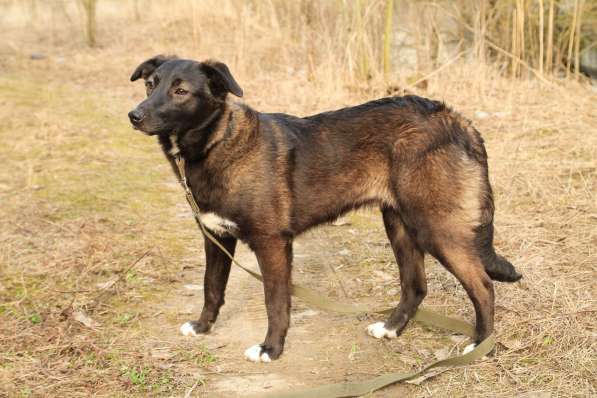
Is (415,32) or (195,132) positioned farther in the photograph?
(415,32)

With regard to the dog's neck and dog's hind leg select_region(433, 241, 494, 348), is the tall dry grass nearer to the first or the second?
the dog's neck

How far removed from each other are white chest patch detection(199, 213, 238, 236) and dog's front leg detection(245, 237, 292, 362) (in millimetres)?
150

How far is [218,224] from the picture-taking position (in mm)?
3416

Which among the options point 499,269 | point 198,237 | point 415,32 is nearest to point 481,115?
point 415,32

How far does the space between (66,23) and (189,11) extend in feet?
17.3

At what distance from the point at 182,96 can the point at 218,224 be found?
678 millimetres

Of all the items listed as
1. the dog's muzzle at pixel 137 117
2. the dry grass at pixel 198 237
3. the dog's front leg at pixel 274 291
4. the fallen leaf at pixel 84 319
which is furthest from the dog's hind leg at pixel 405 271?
the fallen leaf at pixel 84 319

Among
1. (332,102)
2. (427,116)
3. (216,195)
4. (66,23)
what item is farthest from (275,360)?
(66,23)

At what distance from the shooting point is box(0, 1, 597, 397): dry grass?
10.7 feet

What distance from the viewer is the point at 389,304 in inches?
162

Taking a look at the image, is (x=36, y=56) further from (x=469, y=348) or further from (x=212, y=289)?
(x=469, y=348)

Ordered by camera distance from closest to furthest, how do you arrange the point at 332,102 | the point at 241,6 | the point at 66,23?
the point at 332,102 → the point at 241,6 → the point at 66,23

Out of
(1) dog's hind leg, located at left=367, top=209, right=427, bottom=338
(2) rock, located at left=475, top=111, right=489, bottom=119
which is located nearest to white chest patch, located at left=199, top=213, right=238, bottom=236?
(1) dog's hind leg, located at left=367, top=209, right=427, bottom=338

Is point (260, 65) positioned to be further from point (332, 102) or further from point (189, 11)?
point (189, 11)
